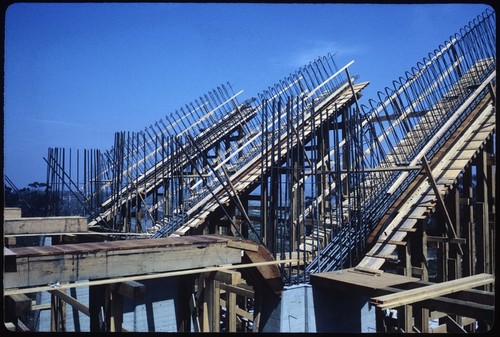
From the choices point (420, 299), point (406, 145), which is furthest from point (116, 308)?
point (406, 145)

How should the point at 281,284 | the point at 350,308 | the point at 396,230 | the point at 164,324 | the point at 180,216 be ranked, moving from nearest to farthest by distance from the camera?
the point at 281,284, the point at 350,308, the point at 396,230, the point at 164,324, the point at 180,216

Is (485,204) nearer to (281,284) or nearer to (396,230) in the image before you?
(396,230)

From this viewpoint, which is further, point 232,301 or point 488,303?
point 232,301

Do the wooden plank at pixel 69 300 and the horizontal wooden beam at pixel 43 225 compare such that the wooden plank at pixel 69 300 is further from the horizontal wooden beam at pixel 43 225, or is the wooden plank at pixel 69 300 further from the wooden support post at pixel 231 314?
the wooden support post at pixel 231 314

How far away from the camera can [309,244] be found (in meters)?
11.6

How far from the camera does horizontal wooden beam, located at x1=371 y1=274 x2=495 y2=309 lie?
19.4 feet

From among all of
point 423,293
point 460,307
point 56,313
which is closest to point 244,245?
point 423,293

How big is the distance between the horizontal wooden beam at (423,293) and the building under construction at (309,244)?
0.03 metres

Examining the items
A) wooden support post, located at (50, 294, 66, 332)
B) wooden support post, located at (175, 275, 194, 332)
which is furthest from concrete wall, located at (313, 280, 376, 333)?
wooden support post, located at (50, 294, 66, 332)

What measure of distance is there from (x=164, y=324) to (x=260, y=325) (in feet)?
13.1

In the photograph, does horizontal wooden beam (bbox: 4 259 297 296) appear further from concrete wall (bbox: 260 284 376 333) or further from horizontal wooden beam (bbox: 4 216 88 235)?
horizontal wooden beam (bbox: 4 216 88 235)

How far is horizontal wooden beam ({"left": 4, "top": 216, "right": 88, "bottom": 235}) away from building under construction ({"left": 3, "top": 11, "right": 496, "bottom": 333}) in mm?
25

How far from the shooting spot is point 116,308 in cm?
630

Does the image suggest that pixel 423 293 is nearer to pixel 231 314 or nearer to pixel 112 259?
pixel 231 314
